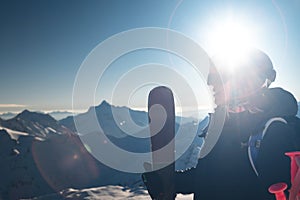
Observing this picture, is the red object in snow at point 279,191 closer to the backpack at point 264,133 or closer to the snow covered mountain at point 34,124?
the backpack at point 264,133

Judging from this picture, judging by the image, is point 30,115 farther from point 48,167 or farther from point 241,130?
point 241,130

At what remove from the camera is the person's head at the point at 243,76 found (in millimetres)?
2012

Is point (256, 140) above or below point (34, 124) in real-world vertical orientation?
above

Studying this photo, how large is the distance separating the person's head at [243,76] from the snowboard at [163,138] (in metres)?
0.75

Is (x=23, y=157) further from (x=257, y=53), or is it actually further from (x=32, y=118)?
(x=257, y=53)

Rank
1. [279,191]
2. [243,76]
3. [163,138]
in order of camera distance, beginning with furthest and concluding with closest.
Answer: [243,76]
[163,138]
[279,191]

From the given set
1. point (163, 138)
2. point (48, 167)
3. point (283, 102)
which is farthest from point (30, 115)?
point (283, 102)

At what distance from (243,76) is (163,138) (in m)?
0.94

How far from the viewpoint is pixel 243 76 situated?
2.04 m

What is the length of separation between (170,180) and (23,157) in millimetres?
119064

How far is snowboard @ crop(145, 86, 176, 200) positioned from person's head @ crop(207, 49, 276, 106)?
2.46 feet

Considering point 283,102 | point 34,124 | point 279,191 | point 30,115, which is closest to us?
point 279,191

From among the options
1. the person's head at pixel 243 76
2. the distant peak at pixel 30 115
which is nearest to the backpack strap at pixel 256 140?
the person's head at pixel 243 76

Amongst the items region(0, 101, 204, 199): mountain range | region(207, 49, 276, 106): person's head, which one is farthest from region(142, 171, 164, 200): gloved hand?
region(0, 101, 204, 199): mountain range
